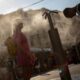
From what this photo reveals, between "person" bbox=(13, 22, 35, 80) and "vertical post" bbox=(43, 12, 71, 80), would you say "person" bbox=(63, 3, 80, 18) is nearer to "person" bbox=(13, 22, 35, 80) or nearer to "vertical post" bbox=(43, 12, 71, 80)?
"vertical post" bbox=(43, 12, 71, 80)

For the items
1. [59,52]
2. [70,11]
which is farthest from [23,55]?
[70,11]

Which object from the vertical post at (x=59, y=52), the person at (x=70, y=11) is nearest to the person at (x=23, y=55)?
the vertical post at (x=59, y=52)

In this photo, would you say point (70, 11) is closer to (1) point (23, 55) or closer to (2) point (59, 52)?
(2) point (59, 52)

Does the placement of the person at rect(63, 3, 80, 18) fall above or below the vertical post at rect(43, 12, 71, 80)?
above

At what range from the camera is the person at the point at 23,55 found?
4727 millimetres

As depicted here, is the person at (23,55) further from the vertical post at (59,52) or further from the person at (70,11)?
the person at (70,11)

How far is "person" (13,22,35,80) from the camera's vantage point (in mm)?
4727

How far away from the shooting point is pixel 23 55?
479 centimetres

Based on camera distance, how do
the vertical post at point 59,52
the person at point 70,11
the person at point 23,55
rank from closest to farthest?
the person at point 70,11 < the vertical post at point 59,52 < the person at point 23,55

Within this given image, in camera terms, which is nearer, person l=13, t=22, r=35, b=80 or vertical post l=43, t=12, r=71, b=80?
vertical post l=43, t=12, r=71, b=80

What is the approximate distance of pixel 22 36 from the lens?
4.73 meters

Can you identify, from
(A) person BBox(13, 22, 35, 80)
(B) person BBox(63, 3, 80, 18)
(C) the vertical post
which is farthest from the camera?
(A) person BBox(13, 22, 35, 80)

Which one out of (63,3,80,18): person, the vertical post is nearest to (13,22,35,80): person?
the vertical post

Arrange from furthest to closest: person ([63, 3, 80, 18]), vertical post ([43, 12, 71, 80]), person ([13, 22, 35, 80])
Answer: person ([13, 22, 35, 80])
vertical post ([43, 12, 71, 80])
person ([63, 3, 80, 18])
